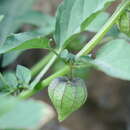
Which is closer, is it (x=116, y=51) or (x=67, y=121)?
(x=116, y=51)

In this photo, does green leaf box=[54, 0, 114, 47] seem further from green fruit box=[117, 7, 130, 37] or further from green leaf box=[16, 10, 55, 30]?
green leaf box=[16, 10, 55, 30]

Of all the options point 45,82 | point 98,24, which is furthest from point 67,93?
Answer: point 98,24

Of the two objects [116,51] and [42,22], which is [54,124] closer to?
[42,22]

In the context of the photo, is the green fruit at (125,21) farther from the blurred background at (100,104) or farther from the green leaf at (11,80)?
the blurred background at (100,104)

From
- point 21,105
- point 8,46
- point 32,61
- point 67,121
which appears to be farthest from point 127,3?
point 67,121

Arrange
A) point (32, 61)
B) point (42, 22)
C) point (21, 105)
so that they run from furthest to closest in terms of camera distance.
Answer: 1. point (32, 61)
2. point (42, 22)
3. point (21, 105)

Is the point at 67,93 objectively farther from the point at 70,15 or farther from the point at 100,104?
the point at 100,104
